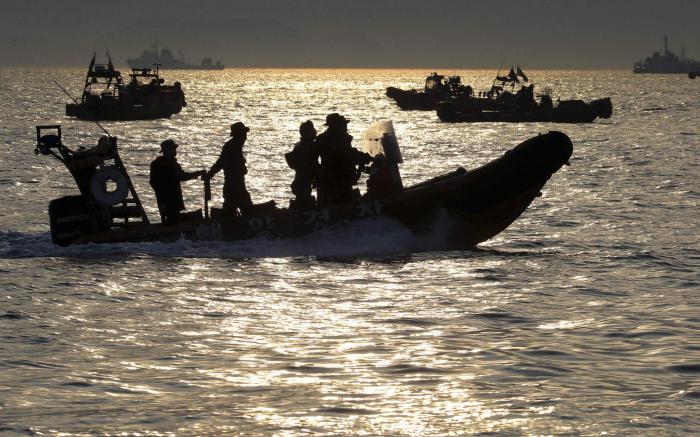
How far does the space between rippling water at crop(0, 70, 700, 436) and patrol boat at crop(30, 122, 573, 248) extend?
23cm

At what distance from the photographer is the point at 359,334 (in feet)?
39.2

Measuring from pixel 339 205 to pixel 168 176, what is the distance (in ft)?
8.42

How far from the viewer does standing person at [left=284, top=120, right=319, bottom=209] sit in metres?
17.1

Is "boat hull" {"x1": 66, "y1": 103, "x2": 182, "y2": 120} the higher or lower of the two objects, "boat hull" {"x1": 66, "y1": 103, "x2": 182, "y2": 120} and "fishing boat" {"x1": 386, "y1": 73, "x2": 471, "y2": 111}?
the lower

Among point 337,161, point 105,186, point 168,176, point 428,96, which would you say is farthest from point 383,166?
point 428,96

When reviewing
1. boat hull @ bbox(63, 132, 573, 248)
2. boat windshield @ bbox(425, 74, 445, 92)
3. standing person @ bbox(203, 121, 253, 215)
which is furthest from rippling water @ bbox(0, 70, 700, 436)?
boat windshield @ bbox(425, 74, 445, 92)

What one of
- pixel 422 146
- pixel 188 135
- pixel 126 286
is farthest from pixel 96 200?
pixel 188 135

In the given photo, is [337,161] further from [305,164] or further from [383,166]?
[383,166]

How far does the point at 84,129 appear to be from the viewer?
83875mm

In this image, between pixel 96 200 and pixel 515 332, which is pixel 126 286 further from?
pixel 515 332

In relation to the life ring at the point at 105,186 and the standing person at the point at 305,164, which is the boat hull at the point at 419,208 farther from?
the life ring at the point at 105,186

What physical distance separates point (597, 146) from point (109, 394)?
174ft

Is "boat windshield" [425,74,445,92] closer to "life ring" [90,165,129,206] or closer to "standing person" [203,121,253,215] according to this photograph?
"standing person" [203,121,253,215]

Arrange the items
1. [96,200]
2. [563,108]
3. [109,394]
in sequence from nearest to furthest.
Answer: [109,394] → [96,200] → [563,108]
